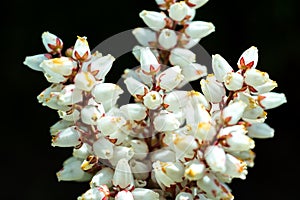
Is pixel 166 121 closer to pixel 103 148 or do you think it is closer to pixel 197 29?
pixel 103 148

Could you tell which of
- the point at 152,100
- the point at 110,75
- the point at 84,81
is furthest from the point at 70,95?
the point at 110,75

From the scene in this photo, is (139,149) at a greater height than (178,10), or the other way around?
(178,10)

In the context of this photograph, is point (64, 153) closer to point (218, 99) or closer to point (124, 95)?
point (124, 95)

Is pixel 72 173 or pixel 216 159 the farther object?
pixel 72 173

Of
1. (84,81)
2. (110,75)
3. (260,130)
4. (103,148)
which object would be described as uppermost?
(84,81)

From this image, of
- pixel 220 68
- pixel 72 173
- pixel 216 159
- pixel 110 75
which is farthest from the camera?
pixel 110 75

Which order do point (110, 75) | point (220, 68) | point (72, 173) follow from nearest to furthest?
point (220, 68) → point (72, 173) → point (110, 75)

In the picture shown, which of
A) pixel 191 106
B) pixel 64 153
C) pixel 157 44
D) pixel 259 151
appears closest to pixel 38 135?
pixel 64 153
